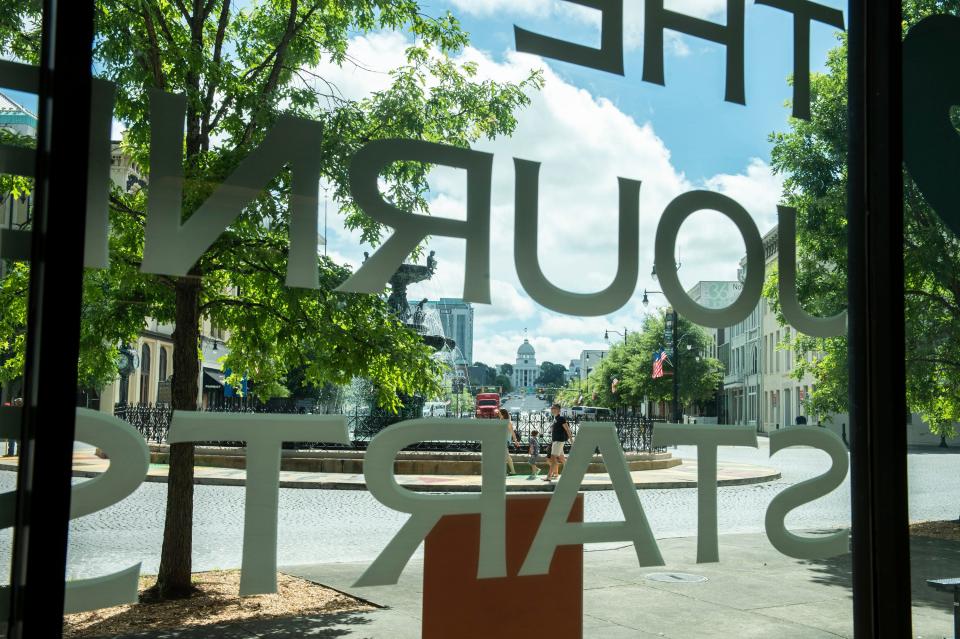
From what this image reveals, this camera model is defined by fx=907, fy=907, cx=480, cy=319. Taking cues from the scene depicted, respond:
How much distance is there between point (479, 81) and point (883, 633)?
2646mm

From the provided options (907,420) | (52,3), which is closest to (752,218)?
(907,420)

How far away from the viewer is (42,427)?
2225mm

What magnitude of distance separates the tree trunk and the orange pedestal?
0.89m

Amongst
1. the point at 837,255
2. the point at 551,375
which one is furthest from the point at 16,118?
the point at 837,255

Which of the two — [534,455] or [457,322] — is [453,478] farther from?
[457,322]

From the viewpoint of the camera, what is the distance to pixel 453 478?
125 inches

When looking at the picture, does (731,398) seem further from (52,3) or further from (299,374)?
(52,3)

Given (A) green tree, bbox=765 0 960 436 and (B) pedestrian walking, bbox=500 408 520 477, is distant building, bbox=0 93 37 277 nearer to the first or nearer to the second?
(B) pedestrian walking, bbox=500 408 520 477

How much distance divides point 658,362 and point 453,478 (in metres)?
1.32

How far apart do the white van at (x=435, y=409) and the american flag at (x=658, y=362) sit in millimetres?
991

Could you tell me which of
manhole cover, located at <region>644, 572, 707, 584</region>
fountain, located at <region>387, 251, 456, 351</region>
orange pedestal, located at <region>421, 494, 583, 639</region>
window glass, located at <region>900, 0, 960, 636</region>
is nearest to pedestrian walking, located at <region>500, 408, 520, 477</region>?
orange pedestal, located at <region>421, 494, 583, 639</region>

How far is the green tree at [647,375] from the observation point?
3689mm

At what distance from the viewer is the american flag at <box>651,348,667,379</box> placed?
403 centimetres

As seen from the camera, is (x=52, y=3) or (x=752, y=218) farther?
(x=752, y=218)
